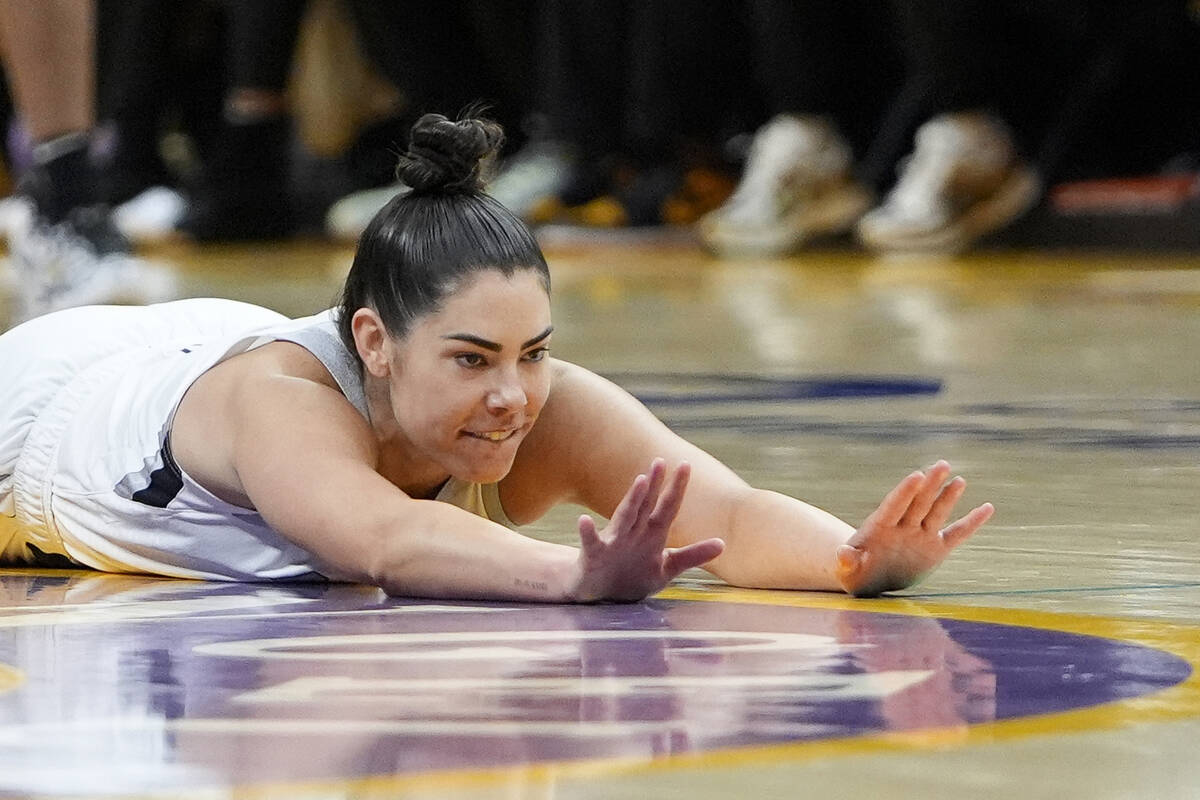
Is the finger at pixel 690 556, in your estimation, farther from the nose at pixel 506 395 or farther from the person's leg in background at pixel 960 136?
the person's leg in background at pixel 960 136

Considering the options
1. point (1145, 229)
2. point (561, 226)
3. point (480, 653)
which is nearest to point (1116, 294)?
point (1145, 229)

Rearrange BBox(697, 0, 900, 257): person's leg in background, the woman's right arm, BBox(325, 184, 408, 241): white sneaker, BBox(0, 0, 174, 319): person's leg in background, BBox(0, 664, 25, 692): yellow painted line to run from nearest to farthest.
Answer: BBox(0, 664, 25, 692): yellow painted line, the woman's right arm, BBox(0, 0, 174, 319): person's leg in background, BBox(697, 0, 900, 257): person's leg in background, BBox(325, 184, 408, 241): white sneaker

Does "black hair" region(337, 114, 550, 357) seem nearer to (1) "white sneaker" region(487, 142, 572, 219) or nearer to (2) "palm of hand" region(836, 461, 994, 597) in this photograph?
(2) "palm of hand" region(836, 461, 994, 597)

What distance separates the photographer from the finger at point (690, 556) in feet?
5.90

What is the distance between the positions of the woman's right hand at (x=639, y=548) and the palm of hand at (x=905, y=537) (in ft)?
0.53

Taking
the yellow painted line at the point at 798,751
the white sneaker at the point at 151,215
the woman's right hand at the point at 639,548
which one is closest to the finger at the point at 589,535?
the woman's right hand at the point at 639,548

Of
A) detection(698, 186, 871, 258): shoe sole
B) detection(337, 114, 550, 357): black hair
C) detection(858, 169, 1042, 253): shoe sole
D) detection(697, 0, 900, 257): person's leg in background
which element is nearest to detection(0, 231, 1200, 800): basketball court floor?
detection(337, 114, 550, 357): black hair

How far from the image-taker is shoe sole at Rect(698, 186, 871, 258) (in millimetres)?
7137

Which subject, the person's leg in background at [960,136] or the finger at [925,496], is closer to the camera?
the finger at [925,496]

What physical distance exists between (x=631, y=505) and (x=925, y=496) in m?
0.26

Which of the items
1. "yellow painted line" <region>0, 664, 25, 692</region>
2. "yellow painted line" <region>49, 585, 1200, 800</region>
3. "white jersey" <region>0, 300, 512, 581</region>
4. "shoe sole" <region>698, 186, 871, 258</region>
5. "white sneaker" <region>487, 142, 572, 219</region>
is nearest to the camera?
"yellow painted line" <region>49, 585, 1200, 800</region>

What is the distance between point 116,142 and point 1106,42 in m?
3.86

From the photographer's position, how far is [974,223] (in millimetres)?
6801

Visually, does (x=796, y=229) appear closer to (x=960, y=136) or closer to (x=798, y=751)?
(x=960, y=136)
